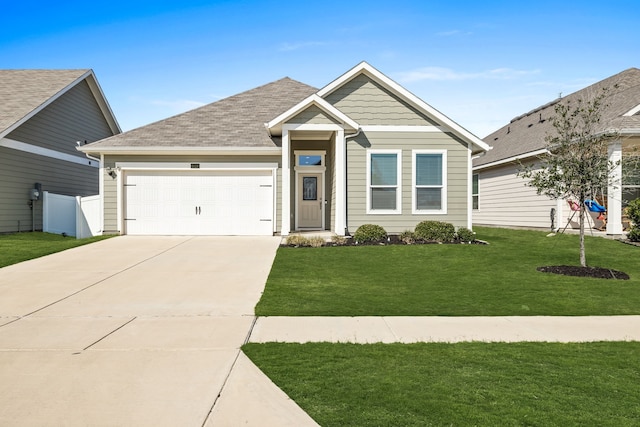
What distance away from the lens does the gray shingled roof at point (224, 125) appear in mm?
15625

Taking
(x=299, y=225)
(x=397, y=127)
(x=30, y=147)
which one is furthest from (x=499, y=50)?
(x=30, y=147)

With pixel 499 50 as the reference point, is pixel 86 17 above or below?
above

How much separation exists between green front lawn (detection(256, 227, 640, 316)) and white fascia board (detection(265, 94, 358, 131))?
14.6ft

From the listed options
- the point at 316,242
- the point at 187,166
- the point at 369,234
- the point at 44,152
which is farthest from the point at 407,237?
the point at 44,152

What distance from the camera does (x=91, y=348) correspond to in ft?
16.0

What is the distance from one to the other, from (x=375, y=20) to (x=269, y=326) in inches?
483

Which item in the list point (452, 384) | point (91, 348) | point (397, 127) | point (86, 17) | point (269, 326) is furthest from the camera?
point (86, 17)

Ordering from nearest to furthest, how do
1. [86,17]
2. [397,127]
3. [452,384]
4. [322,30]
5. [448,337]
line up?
[452,384], [448,337], [322,30], [397,127], [86,17]

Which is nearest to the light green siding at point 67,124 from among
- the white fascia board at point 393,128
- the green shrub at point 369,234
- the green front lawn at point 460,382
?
the white fascia board at point 393,128

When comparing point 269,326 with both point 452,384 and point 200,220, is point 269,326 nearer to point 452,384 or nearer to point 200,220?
point 452,384

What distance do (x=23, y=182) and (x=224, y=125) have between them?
8333 millimetres

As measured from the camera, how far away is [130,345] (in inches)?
196

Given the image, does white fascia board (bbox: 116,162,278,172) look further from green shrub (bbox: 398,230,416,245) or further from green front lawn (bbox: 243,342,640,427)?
green front lawn (bbox: 243,342,640,427)

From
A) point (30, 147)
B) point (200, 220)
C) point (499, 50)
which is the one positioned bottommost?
point (200, 220)
